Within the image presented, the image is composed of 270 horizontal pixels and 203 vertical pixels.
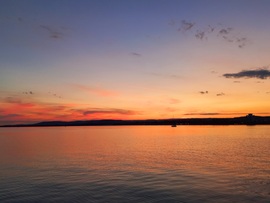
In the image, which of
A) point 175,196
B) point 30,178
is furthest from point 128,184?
point 30,178

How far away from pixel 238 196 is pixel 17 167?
112 feet

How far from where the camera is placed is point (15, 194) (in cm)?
2852

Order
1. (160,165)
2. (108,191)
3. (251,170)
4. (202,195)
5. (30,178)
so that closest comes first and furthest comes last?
(202,195) < (108,191) < (30,178) < (251,170) < (160,165)

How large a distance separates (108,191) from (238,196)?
12.6 m

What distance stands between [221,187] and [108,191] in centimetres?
1187

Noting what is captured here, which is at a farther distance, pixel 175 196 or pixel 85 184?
pixel 85 184

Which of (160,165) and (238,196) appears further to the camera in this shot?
(160,165)

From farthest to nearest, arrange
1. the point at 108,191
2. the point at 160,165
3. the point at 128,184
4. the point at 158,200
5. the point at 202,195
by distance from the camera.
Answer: the point at 160,165 → the point at 128,184 → the point at 108,191 → the point at 202,195 → the point at 158,200

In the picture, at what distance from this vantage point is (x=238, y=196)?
26672 mm

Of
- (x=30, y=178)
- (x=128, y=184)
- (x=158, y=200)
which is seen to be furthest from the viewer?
(x=30, y=178)

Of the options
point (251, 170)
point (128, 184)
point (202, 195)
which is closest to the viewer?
point (202, 195)

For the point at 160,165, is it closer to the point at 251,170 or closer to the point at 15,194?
the point at 251,170

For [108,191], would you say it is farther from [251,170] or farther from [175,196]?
[251,170]

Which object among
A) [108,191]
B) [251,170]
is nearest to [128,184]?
[108,191]
